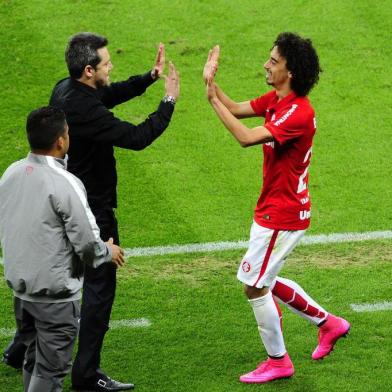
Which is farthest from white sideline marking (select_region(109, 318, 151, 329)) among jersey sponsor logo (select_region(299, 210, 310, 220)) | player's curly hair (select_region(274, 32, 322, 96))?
player's curly hair (select_region(274, 32, 322, 96))

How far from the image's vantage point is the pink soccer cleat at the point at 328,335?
7316 millimetres

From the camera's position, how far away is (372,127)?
11.4 meters

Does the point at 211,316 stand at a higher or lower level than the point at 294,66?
lower

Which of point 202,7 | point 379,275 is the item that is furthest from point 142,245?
point 202,7

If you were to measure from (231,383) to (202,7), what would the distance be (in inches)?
279

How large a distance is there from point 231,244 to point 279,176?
2.46 metres

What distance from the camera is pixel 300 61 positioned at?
6.91 metres

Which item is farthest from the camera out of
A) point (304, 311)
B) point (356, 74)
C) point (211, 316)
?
point (356, 74)

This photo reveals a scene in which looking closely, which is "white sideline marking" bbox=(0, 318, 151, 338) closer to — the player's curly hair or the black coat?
the black coat

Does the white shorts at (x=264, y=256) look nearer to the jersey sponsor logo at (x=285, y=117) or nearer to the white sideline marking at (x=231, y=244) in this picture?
the jersey sponsor logo at (x=285, y=117)

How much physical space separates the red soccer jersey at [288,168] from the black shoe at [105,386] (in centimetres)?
135

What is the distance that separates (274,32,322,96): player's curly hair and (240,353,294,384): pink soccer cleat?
1.72m

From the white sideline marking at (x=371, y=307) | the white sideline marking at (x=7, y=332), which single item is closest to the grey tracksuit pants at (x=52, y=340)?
the white sideline marking at (x=7, y=332)

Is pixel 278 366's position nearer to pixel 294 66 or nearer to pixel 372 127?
pixel 294 66
